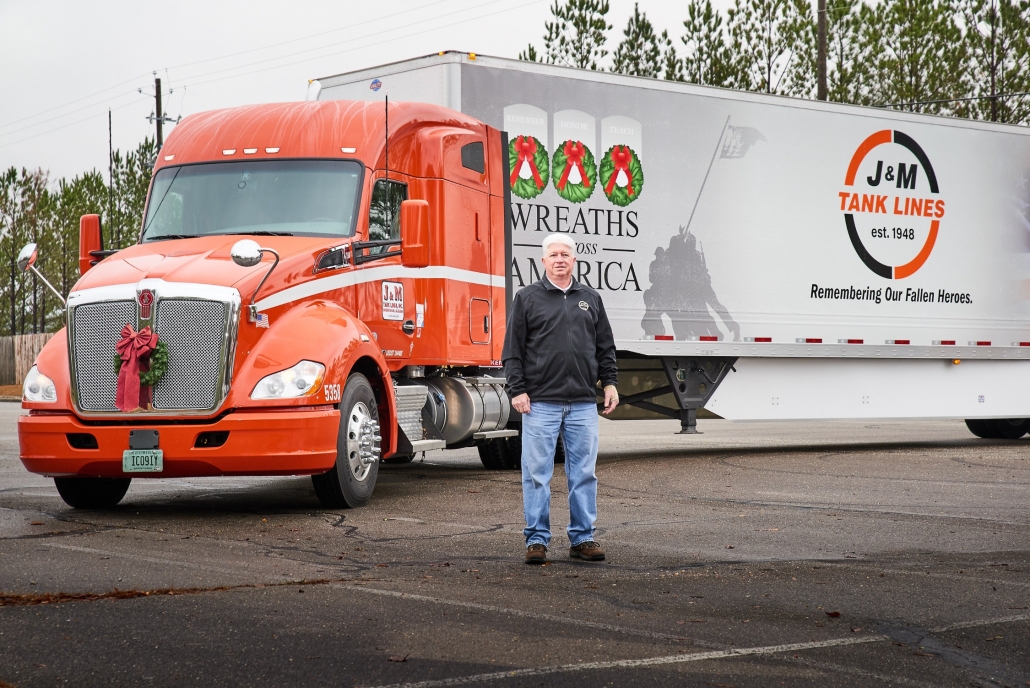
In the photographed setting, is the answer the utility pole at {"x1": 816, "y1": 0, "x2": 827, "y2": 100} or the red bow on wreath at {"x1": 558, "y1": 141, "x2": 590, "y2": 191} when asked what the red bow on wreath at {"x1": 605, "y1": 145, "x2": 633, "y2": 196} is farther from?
the utility pole at {"x1": 816, "y1": 0, "x2": 827, "y2": 100}

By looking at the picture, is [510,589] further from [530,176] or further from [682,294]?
[682,294]

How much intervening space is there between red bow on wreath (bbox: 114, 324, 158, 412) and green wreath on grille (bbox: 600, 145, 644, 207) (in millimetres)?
6585

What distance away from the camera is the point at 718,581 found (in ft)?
22.4

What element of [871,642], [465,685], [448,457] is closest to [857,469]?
[448,457]

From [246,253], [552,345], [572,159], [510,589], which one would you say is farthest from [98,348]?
[572,159]

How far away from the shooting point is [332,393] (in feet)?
31.2

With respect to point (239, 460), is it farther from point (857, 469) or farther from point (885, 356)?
point (885, 356)

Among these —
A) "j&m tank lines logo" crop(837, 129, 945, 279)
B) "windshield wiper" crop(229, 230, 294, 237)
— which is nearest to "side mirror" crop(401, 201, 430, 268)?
"windshield wiper" crop(229, 230, 294, 237)

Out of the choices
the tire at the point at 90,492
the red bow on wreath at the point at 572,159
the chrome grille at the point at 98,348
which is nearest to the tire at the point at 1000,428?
the red bow on wreath at the point at 572,159

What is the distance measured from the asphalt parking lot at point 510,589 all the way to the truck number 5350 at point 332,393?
860 millimetres

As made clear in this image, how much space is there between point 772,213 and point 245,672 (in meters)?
12.2

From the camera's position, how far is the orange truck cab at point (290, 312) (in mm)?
9203

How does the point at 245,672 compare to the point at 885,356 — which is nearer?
the point at 245,672

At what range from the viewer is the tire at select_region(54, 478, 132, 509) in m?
9.98
